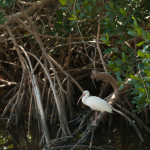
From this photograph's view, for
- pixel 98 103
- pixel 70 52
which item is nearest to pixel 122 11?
pixel 98 103

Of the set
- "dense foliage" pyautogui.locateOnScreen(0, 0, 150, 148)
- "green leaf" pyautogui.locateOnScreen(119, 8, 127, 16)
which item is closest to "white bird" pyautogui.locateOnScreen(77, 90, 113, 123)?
"dense foliage" pyautogui.locateOnScreen(0, 0, 150, 148)

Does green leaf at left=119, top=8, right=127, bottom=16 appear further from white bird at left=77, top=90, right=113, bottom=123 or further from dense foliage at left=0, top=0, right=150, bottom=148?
white bird at left=77, top=90, right=113, bottom=123

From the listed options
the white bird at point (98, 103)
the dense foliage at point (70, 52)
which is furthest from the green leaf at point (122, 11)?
the white bird at point (98, 103)

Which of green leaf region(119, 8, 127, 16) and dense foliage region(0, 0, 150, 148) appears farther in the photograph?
dense foliage region(0, 0, 150, 148)

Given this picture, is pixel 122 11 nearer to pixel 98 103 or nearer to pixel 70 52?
pixel 98 103

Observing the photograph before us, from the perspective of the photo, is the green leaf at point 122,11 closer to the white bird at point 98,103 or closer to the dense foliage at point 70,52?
the dense foliage at point 70,52

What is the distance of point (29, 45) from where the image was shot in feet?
31.2

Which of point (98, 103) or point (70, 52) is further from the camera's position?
point (70, 52)

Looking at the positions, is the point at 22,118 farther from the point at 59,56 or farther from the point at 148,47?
the point at 148,47

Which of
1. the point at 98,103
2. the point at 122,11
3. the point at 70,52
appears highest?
the point at 122,11

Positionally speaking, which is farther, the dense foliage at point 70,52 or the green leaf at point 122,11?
the dense foliage at point 70,52

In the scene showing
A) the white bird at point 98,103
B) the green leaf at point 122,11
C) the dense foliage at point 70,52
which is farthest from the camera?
the white bird at point 98,103

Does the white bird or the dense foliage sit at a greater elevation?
the dense foliage

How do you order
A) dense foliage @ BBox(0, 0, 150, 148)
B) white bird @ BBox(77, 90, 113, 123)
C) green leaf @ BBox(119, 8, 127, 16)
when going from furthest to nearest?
white bird @ BBox(77, 90, 113, 123)
dense foliage @ BBox(0, 0, 150, 148)
green leaf @ BBox(119, 8, 127, 16)
